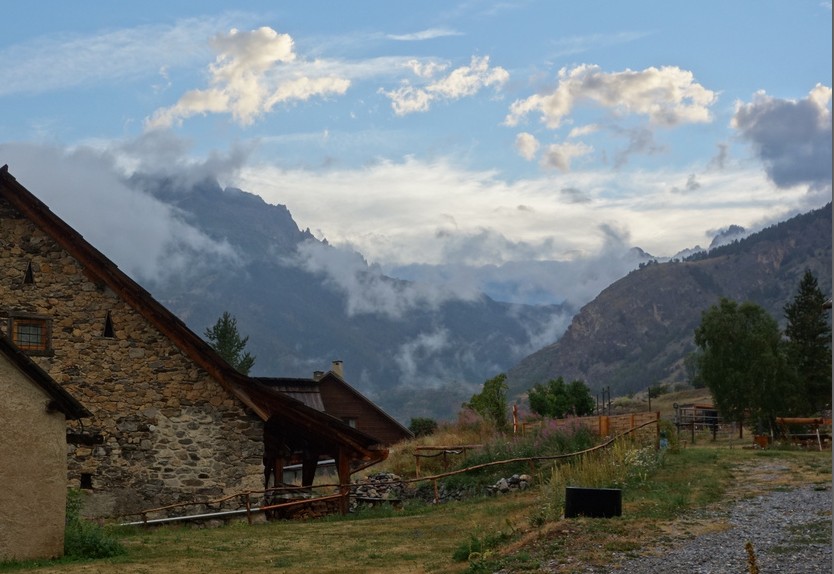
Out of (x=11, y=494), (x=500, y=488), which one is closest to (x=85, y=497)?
(x=11, y=494)

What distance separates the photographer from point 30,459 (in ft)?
53.9

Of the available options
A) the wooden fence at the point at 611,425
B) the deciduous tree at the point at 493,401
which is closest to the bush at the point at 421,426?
the deciduous tree at the point at 493,401

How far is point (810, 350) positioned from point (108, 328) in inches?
2503

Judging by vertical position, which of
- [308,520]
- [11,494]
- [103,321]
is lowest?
[308,520]

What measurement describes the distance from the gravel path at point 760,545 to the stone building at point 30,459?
882cm

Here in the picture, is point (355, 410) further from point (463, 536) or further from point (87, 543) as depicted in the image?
point (87, 543)

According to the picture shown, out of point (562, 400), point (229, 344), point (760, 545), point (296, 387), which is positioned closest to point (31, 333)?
point (296, 387)

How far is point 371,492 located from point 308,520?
19.8ft

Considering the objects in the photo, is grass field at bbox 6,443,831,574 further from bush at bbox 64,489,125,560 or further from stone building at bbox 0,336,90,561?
stone building at bbox 0,336,90,561

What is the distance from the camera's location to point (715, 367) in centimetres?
7419

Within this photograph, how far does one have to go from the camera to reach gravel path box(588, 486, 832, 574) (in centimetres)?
1327

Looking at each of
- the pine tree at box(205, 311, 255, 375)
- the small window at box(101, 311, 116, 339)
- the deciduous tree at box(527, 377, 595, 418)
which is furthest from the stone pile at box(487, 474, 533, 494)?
the pine tree at box(205, 311, 255, 375)

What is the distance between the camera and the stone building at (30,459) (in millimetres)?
16156

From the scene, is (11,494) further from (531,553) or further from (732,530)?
(732,530)
